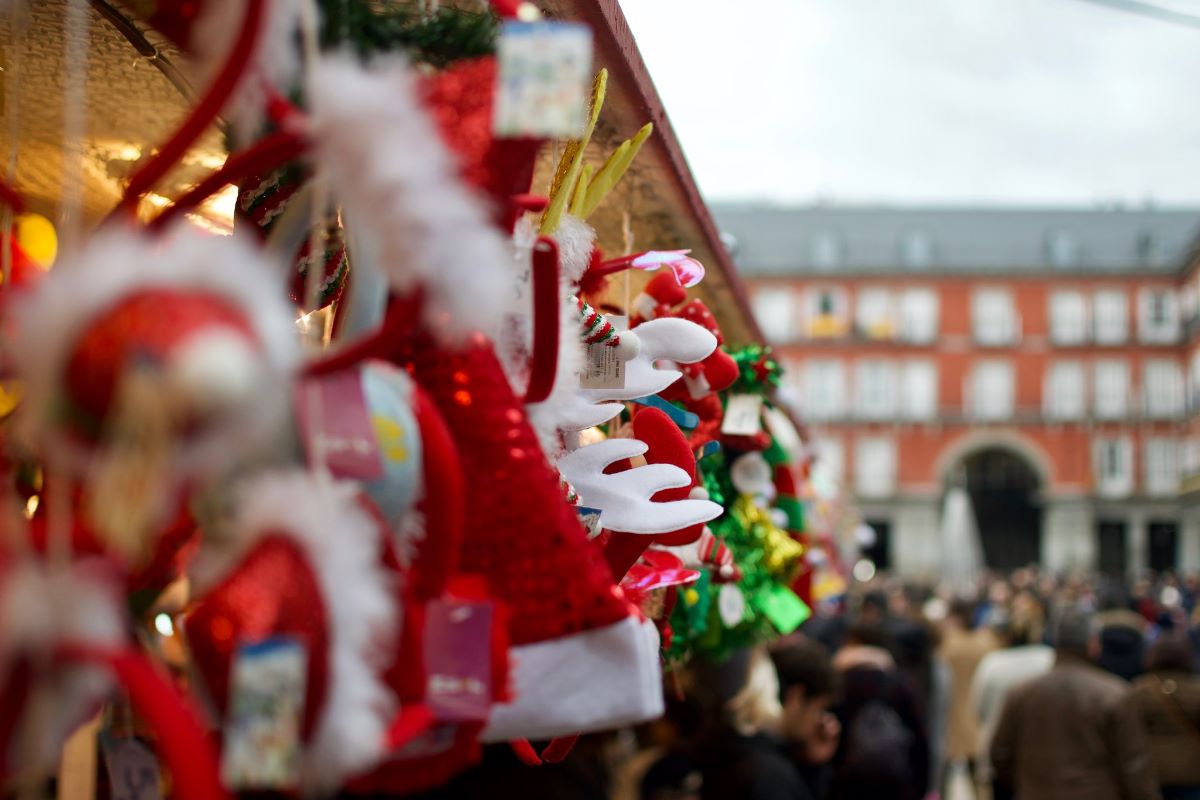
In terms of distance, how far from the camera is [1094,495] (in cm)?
4075

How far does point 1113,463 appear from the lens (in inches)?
1623

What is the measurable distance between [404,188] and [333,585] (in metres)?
0.27

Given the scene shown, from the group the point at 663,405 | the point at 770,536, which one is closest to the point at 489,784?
the point at 770,536

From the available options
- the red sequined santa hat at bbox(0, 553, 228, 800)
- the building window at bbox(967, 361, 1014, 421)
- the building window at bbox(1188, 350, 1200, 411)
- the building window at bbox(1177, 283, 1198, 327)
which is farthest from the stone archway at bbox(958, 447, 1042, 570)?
the red sequined santa hat at bbox(0, 553, 228, 800)

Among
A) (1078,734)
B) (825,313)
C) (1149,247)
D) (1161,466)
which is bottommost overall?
(1161,466)

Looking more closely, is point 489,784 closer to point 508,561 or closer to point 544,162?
point 544,162

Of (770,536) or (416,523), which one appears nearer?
(416,523)

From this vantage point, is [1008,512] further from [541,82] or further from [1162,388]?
[541,82]

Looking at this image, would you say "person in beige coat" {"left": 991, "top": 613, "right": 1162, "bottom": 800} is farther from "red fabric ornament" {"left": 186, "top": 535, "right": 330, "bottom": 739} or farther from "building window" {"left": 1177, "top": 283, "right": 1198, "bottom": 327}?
"building window" {"left": 1177, "top": 283, "right": 1198, "bottom": 327}

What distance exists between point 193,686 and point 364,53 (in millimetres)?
477

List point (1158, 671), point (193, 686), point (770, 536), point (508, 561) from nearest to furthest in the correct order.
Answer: point (193, 686)
point (508, 561)
point (770, 536)
point (1158, 671)

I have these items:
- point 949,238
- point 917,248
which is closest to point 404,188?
point 917,248

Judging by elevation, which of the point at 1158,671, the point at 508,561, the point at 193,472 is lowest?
the point at 1158,671

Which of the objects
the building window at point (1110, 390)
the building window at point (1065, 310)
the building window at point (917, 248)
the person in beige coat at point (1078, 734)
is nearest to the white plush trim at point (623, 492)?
the person in beige coat at point (1078, 734)
